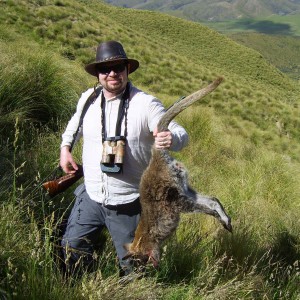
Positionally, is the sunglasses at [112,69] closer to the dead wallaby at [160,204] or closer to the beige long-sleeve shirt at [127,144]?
the beige long-sleeve shirt at [127,144]

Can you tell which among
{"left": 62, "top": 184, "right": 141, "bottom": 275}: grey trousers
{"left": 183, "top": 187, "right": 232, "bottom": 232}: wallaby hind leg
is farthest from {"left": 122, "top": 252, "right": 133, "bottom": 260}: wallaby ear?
{"left": 183, "top": 187, "right": 232, "bottom": 232}: wallaby hind leg

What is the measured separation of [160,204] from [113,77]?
1.10m

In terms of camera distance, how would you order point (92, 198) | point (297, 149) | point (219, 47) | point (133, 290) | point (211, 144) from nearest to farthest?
1. point (133, 290)
2. point (92, 198)
3. point (211, 144)
4. point (297, 149)
5. point (219, 47)

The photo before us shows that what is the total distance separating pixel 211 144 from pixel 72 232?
17.4 ft

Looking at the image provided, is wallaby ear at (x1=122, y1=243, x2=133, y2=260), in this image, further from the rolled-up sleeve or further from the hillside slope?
the hillside slope

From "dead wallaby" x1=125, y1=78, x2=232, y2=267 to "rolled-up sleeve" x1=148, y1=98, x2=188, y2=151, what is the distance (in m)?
0.14

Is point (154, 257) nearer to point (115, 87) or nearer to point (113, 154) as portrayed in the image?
point (113, 154)

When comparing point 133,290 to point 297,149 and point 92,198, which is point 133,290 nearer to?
point 92,198

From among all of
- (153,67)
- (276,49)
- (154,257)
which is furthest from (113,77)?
(276,49)

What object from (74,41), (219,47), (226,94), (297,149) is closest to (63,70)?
(74,41)

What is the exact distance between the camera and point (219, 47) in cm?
4775

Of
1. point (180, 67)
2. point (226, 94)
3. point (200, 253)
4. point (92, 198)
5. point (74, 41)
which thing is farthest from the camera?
point (180, 67)

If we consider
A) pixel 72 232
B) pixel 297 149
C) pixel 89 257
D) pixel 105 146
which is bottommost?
pixel 297 149

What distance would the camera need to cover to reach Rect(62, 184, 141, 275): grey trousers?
135 inches
